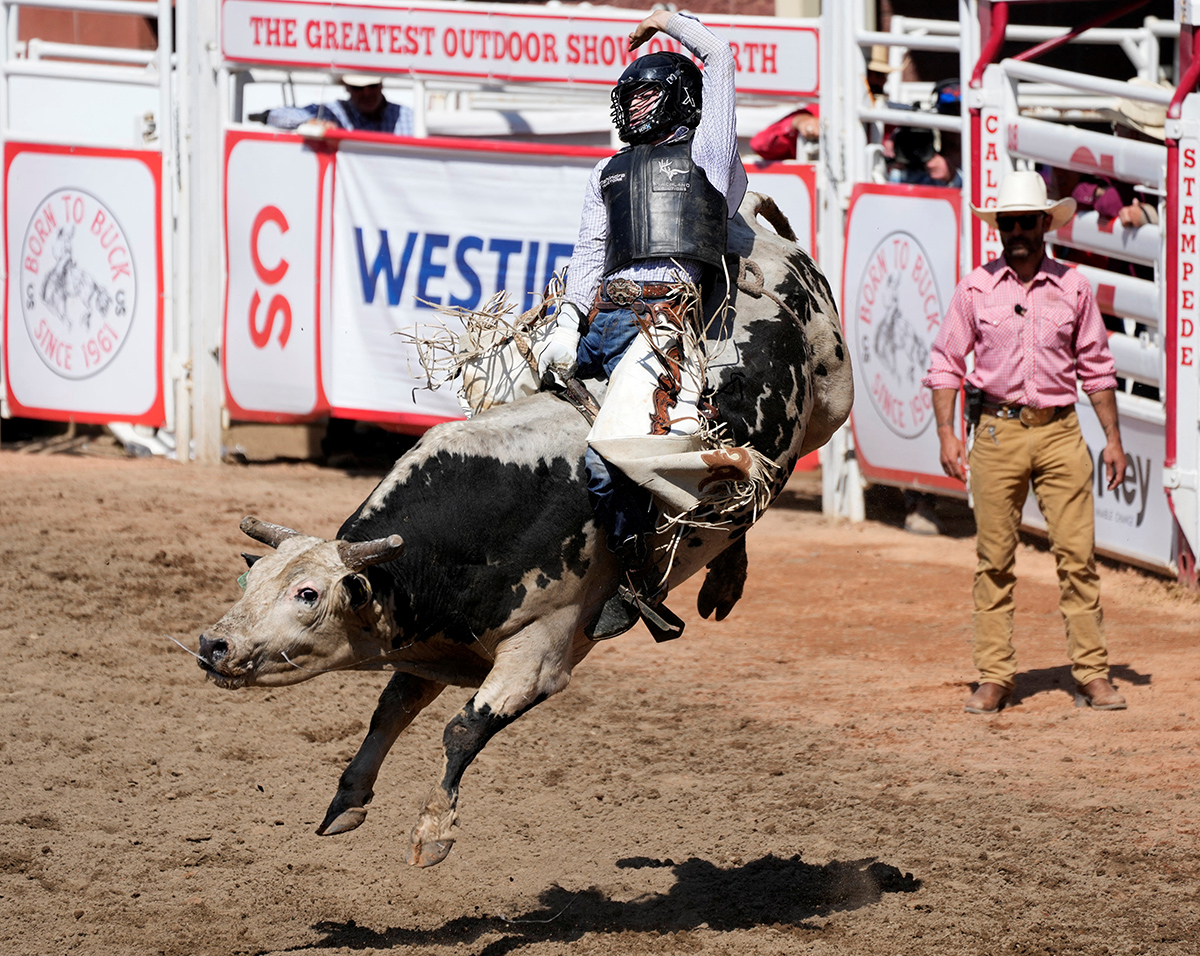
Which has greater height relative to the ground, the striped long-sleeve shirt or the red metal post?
the red metal post

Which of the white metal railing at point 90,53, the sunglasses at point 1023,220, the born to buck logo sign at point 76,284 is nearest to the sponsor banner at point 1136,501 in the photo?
the sunglasses at point 1023,220

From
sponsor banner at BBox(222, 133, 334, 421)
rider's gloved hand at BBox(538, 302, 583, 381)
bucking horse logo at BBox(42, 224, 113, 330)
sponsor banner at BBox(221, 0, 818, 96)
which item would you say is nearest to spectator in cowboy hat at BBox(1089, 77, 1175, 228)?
sponsor banner at BBox(221, 0, 818, 96)

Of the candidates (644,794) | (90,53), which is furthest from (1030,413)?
(90,53)

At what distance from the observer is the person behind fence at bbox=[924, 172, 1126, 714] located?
259 inches

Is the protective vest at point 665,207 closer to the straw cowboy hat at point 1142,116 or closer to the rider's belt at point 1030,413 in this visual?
the rider's belt at point 1030,413

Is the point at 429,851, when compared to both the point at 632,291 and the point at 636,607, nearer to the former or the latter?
the point at 636,607

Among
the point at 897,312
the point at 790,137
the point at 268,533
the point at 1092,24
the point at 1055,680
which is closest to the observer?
the point at 268,533

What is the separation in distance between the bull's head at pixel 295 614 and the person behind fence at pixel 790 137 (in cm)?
756

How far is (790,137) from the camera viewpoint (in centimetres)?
1108

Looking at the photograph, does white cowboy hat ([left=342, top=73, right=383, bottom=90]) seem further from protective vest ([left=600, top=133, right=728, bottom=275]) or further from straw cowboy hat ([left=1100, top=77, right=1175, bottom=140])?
protective vest ([left=600, top=133, right=728, bottom=275])

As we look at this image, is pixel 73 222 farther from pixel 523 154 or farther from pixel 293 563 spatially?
pixel 293 563

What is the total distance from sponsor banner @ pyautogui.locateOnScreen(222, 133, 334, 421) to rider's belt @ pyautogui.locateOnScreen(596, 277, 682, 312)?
299 inches

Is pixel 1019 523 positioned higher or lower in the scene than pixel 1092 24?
lower

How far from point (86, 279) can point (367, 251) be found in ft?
7.83
